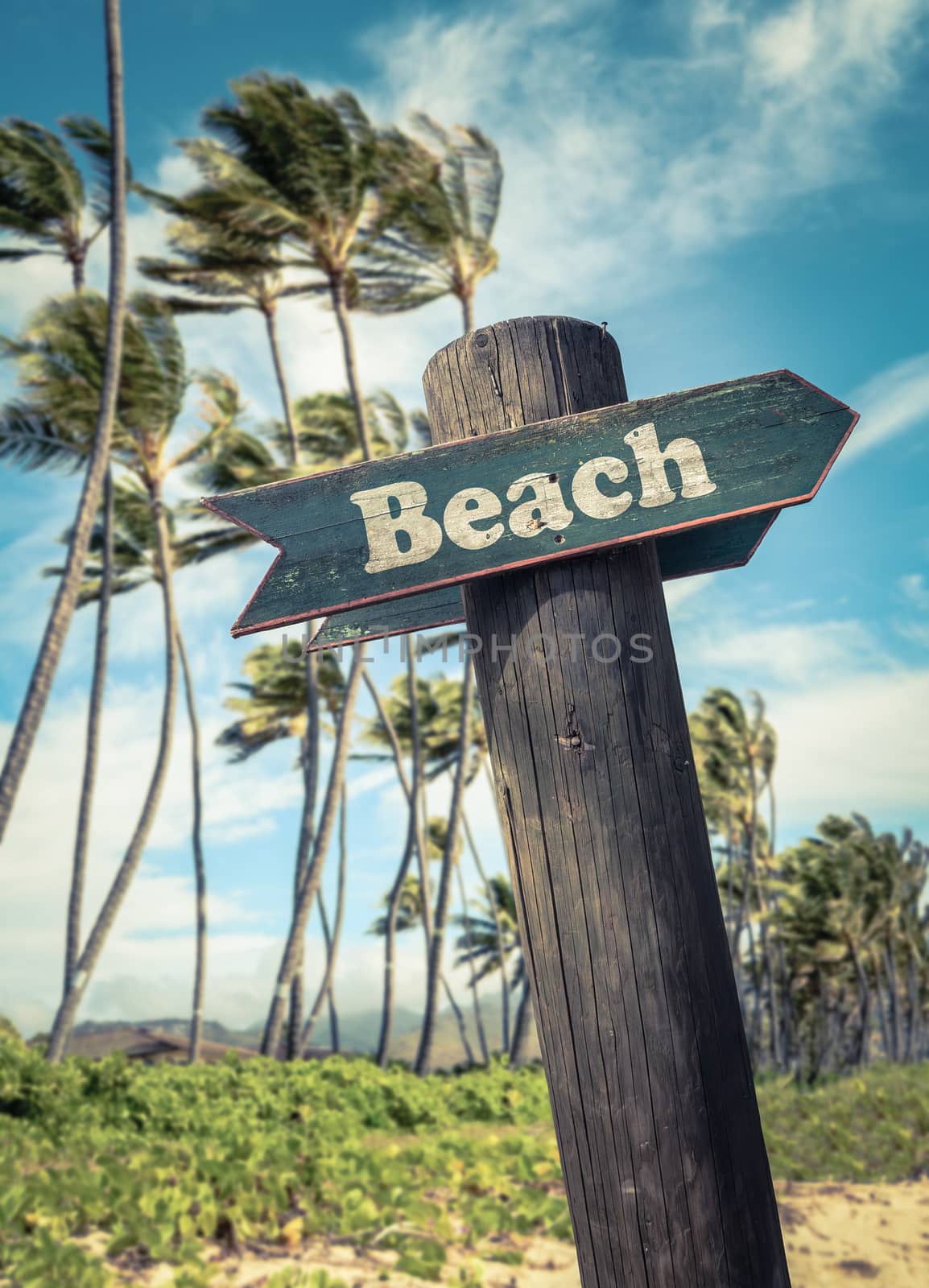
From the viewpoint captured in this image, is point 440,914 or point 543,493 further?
point 440,914

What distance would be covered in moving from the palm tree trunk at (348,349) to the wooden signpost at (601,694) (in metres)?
15.4

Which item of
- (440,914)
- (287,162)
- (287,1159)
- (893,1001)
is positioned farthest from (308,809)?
(893,1001)

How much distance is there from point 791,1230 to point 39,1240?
430 cm

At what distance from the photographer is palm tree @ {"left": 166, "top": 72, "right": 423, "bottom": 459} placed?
15586mm

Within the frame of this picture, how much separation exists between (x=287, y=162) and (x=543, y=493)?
1628 centimetres

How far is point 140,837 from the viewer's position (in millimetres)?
16156

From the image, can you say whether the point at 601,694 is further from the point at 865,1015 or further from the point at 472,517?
the point at 865,1015

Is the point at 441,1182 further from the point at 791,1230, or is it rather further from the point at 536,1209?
the point at 791,1230

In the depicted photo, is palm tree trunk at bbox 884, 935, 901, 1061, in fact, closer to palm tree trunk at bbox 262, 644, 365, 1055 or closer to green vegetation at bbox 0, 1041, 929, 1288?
green vegetation at bbox 0, 1041, 929, 1288

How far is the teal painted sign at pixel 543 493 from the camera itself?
1.87m

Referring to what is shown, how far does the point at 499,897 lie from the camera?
3816cm

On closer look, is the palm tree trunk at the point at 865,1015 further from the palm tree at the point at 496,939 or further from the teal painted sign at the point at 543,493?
the teal painted sign at the point at 543,493

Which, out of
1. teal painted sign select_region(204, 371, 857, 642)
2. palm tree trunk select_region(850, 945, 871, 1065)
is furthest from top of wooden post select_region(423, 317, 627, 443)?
palm tree trunk select_region(850, 945, 871, 1065)

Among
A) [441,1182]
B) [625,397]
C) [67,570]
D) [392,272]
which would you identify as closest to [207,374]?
[392,272]
